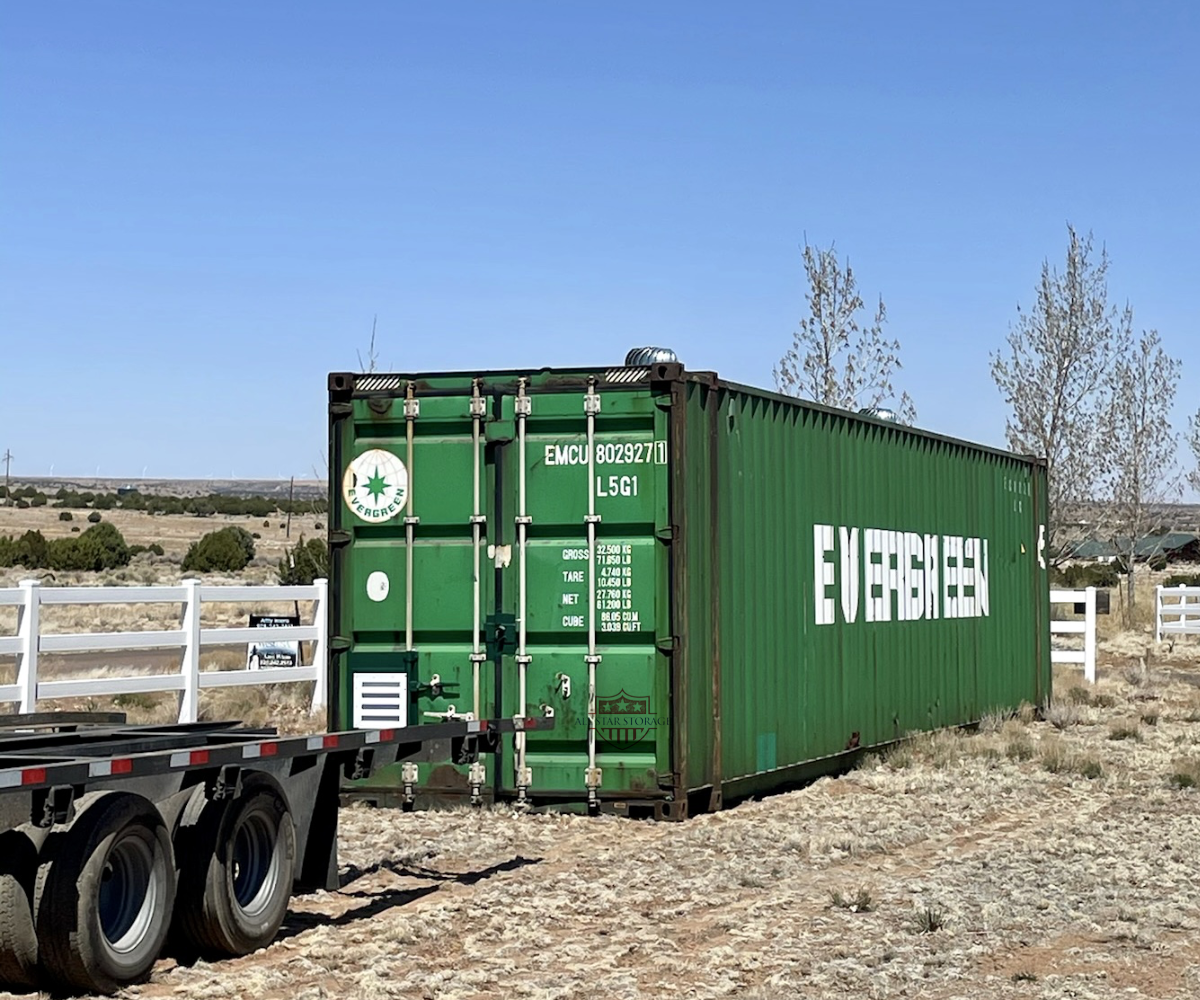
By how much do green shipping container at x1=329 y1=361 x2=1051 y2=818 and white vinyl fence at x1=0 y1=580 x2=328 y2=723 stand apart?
2501mm

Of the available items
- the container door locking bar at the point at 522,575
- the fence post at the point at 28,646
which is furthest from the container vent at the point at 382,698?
the fence post at the point at 28,646

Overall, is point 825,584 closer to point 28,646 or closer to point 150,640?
point 150,640

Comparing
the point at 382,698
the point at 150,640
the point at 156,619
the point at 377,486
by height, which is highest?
the point at 377,486

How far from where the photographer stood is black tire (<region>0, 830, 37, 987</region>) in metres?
7.19

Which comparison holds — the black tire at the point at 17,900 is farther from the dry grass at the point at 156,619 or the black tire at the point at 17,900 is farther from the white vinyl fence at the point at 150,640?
the dry grass at the point at 156,619

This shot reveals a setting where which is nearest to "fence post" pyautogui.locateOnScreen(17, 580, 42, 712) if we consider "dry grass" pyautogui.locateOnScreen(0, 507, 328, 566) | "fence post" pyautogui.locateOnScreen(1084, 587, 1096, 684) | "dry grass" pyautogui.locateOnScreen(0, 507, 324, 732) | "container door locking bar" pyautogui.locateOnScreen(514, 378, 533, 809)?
"dry grass" pyautogui.locateOnScreen(0, 507, 324, 732)

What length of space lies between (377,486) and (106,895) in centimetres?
634

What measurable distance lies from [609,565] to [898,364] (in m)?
24.8

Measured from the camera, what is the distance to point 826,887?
34.9ft

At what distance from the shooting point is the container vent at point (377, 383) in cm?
1373

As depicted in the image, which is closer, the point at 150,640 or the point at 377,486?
the point at 377,486

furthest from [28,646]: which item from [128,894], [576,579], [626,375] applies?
[128,894]

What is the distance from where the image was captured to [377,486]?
13.8 meters

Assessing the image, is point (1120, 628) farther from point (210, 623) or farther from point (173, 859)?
point (173, 859)
